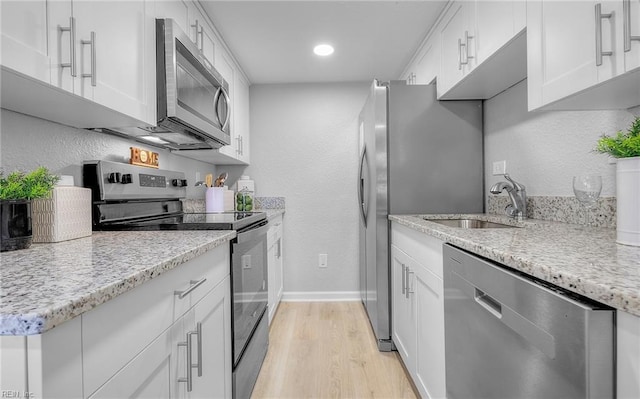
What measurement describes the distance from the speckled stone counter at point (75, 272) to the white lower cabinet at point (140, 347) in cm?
3

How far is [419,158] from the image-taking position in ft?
7.11

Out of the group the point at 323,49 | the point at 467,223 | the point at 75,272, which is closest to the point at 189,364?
the point at 75,272

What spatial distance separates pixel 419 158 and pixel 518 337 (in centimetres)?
157

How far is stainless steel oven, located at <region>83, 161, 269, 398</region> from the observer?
1.34 meters

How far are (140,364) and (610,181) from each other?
69.0 inches

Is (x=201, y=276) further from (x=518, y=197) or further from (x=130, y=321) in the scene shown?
(x=518, y=197)

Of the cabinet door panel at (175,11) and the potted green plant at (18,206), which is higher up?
the cabinet door panel at (175,11)

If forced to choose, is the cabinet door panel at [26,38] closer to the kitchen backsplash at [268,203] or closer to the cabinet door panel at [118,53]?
the cabinet door panel at [118,53]

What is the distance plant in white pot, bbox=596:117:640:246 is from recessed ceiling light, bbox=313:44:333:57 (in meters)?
2.02

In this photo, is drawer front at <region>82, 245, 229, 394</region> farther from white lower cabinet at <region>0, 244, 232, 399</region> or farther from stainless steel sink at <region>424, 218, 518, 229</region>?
stainless steel sink at <region>424, 218, 518, 229</region>

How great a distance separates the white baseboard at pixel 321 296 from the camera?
127 inches

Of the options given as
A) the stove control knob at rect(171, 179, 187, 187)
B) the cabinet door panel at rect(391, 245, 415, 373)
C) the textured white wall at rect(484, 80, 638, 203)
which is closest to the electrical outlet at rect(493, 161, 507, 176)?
the textured white wall at rect(484, 80, 638, 203)

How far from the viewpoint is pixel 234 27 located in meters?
2.15

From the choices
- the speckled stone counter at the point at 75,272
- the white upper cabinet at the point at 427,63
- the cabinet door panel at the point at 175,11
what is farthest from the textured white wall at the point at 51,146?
the white upper cabinet at the point at 427,63
